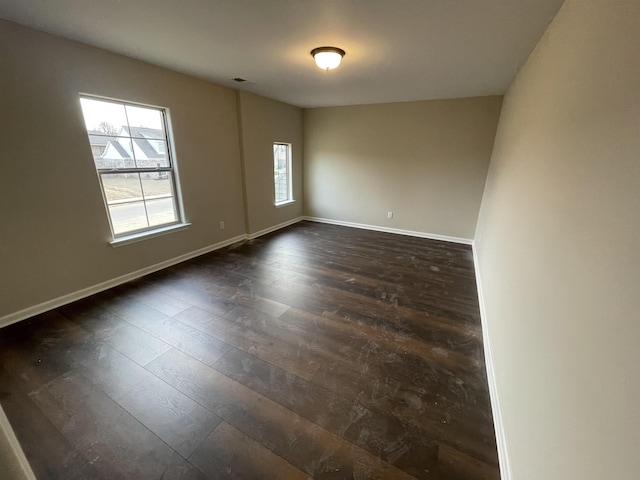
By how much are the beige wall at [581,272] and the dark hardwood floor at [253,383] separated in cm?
45

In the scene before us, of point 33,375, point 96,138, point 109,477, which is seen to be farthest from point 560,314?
point 96,138

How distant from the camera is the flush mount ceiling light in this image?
2.34 metres

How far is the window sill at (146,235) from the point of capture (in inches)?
118

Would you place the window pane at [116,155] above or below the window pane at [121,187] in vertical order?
above

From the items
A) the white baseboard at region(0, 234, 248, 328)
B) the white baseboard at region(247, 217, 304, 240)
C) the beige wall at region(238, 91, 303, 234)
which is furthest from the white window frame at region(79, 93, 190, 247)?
the white baseboard at region(247, 217, 304, 240)

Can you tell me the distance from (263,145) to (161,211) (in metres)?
2.08

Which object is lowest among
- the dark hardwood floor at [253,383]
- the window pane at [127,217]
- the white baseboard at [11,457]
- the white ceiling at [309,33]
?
the dark hardwood floor at [253,383]

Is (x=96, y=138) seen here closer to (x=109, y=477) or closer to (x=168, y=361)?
(x=168, y=361)

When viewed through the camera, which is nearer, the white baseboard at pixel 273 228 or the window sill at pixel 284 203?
the white baseboard at pixel 273 228

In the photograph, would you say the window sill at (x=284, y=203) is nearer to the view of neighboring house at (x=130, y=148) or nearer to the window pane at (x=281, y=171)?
the window pane at (x=281, y=171)

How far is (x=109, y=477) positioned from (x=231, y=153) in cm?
384

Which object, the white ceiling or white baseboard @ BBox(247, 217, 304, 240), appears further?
white baseboard @ BBox(247, 217, 304, 240)

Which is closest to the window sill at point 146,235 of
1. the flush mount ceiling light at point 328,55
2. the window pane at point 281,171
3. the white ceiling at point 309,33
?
the white ceiling at point 309,33

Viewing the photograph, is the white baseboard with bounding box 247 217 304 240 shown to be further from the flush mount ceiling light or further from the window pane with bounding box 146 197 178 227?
the flush mount ceiling light
